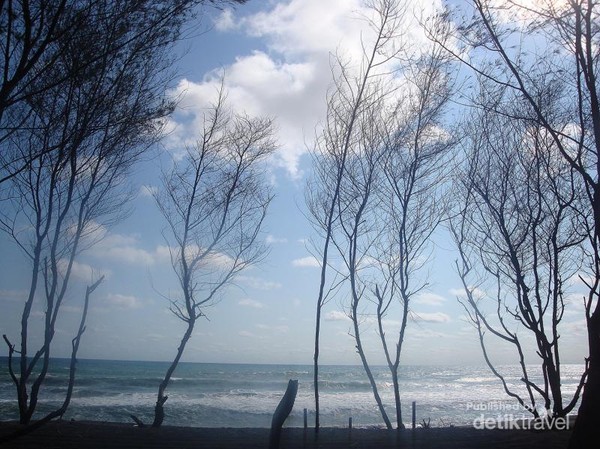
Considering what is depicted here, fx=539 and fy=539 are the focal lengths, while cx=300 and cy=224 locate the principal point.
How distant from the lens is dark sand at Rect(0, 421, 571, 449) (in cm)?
909

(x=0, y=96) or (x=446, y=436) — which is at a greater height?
A: (x=0, y=96)

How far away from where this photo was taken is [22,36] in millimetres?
4609

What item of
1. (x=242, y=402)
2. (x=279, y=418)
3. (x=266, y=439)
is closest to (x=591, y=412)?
(x=279, y=418)

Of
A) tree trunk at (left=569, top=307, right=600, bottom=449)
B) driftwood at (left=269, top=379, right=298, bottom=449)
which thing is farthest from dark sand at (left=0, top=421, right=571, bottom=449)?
driftwood at (left=269, top=379, right=298, bottom=449)

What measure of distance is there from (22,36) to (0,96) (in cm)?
66

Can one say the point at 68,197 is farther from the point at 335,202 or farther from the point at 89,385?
the point at 89,385

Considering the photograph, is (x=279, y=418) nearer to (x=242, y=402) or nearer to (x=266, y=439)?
(x=266, y=439)

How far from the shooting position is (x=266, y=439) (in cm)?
1041

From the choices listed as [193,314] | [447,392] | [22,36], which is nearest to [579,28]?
[22,36]

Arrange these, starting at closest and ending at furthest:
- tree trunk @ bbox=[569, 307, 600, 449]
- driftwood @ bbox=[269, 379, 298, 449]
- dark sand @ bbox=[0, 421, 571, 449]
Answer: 1. driftwood @ bbox=[269, 379, 298, 449]
2. tree trunk @ bbox=[569, 307, 600, 449]
3. dark sand @ bbox=[0, 421, 571, 449]

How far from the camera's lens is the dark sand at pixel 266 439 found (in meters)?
9.09

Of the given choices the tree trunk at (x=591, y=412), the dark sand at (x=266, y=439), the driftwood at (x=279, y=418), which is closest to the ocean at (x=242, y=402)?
the dark sand at (x=266, y=439)

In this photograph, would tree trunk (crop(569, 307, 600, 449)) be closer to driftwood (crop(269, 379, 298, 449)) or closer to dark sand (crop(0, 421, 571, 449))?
driftwood (crop(269, 379, 298, 449))

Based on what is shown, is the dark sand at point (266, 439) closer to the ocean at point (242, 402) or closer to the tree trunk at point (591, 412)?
the tree trunk at point (591, 412)
